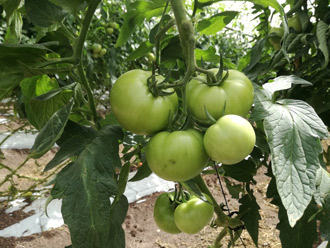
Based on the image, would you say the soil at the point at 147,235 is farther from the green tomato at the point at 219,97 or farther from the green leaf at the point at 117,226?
the green tomato at the point at 219,97

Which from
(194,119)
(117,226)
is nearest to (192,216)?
(117,226)

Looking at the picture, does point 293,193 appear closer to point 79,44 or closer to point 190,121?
point 190,121

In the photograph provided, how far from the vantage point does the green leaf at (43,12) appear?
52 cm

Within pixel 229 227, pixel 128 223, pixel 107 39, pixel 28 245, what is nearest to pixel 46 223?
pixel 28 245

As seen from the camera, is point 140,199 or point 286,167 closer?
point 286,167

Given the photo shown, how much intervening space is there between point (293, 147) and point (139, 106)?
0.21 metres

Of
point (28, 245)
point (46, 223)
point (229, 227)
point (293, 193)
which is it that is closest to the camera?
point (293, 193)

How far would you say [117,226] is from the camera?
2.12 feet

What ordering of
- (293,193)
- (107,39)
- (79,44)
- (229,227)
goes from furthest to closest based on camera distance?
1. (107,39)
2. (229,227)
3. (79,44)
4. (293,193)

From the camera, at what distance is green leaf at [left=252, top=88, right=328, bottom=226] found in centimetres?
39

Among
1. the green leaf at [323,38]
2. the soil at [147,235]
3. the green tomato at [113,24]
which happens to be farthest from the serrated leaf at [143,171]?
Result: the green tomato at [113,24]

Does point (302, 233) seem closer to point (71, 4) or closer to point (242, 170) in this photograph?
point (242, 170)

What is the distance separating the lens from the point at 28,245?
1.88m

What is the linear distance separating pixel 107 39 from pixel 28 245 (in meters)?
1.50
